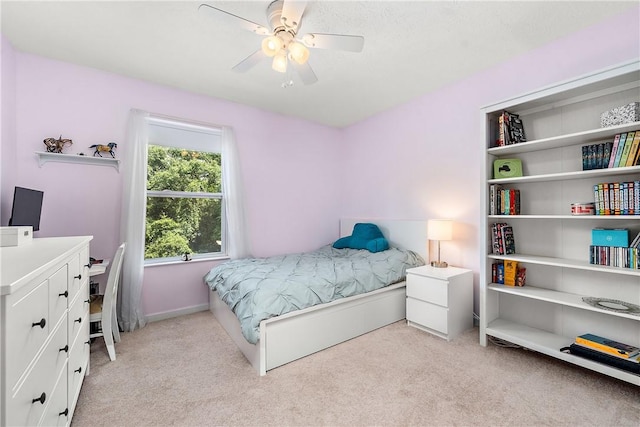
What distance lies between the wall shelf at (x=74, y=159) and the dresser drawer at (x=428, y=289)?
10.5ft

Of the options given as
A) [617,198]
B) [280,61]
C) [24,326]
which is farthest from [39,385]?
[617,198]

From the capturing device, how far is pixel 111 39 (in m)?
2.30

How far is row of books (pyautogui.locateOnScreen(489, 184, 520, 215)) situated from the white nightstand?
0.69m

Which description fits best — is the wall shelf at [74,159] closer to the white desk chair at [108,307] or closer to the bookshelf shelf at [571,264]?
the white desk chair at [108,307]

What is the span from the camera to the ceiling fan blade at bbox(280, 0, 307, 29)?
165 centimetres

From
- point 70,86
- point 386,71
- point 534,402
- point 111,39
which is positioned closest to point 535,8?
point 386,71

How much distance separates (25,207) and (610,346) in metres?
4.18

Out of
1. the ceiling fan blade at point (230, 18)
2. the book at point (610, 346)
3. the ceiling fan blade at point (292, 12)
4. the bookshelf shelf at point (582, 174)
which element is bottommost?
the book at point (610, 346)

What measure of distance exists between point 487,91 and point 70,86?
403 cm

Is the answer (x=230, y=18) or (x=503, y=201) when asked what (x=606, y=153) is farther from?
(x=230, y=18)

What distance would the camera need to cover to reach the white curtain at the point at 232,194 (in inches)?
135

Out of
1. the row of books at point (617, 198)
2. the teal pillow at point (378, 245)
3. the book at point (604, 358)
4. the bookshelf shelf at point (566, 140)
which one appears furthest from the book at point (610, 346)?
the teal pillow at point (378, 245)

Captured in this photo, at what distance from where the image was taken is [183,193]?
331cm

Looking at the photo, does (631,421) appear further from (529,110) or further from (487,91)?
(487,91)
